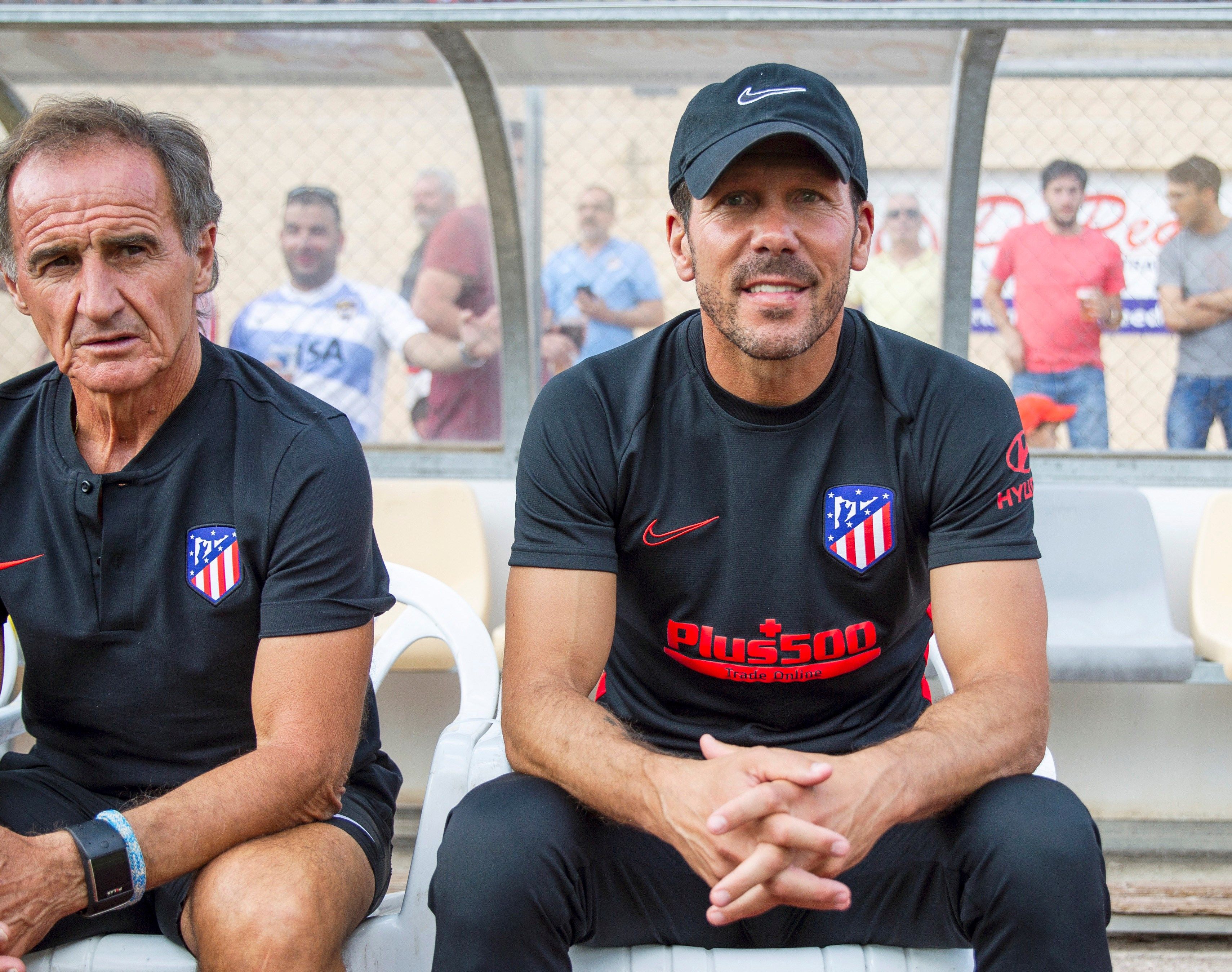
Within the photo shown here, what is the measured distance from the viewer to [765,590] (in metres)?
1.65

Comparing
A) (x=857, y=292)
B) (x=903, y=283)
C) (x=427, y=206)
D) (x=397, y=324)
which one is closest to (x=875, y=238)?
(x=857, y=292)

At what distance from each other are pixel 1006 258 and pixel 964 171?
0.63 metres

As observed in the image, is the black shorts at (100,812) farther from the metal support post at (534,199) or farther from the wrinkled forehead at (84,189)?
the metal support post at (534,199)

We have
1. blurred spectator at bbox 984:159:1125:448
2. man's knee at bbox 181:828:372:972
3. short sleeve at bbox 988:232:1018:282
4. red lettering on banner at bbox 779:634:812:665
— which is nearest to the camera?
man's knee at bbox 181:828:372:972

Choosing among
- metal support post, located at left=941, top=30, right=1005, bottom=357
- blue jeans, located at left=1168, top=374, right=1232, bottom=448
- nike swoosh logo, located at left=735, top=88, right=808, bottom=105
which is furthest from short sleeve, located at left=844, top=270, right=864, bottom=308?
nike swoosh logo, located at left=735, top=88, right=808, bottom=105

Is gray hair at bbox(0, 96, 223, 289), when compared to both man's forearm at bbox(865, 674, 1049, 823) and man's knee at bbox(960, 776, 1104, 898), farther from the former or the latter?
man's knee at bbox(960, 776, 1104, 898)

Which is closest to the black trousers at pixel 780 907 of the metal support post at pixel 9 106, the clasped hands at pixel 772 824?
the clasped hands at pixel 772 824

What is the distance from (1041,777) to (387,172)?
7.59 meters

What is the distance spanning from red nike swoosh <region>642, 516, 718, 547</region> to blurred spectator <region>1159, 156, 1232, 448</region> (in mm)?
2727

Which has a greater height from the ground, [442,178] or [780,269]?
[442,178]

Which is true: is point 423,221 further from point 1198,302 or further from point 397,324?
point 1198,302

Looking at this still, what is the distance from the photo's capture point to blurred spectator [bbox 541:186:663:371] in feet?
13.2

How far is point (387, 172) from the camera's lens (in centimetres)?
820

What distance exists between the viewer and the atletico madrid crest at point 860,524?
166cm
